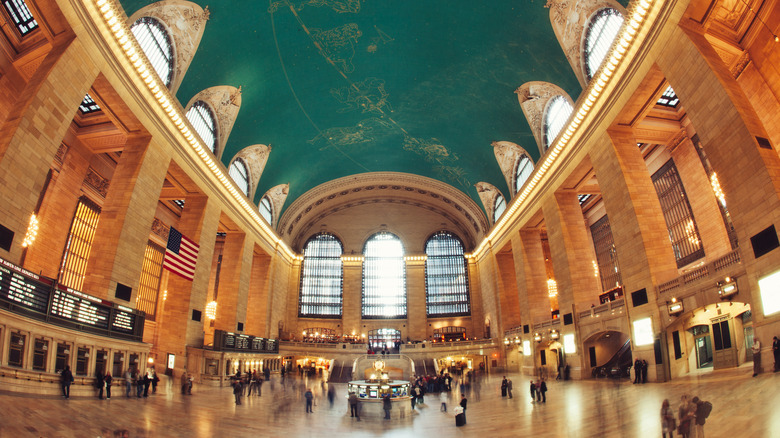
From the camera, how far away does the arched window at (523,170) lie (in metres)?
24.4

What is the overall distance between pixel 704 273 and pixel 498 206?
1881 centimetres

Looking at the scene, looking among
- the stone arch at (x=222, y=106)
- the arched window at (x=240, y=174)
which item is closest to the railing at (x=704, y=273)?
the stone arch at (x=222, y=106)

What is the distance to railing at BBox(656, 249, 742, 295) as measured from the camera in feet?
37.0

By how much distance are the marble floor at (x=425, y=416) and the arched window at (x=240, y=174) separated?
12.7 metres

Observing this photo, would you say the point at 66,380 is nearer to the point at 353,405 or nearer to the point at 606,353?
the point at 353,405

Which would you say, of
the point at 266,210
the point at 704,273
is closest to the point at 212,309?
the point at 266,210

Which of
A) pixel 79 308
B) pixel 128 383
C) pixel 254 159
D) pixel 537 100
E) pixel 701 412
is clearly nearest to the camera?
pixel 701 412

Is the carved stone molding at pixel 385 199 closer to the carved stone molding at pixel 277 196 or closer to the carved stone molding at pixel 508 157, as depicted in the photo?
the carved stone molding at pixel 277 196

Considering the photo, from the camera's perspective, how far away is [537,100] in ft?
66.9

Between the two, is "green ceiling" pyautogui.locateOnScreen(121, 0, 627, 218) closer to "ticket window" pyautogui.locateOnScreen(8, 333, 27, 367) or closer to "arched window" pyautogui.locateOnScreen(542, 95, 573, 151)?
"arched window" pyautogui.locateOnScreen(542, 95, 573, 151)

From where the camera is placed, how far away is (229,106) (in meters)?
20.1

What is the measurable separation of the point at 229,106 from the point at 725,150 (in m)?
19.1

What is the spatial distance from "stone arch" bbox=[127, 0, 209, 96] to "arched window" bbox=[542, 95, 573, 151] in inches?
605

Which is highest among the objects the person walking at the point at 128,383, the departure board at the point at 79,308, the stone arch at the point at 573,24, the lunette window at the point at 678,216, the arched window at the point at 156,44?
the stone arch at the point at 573,24
